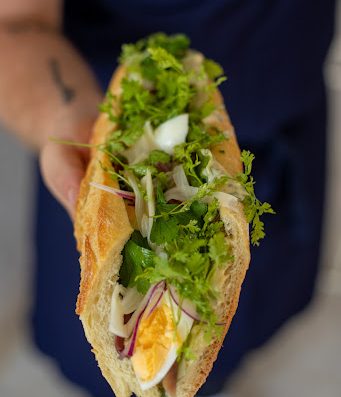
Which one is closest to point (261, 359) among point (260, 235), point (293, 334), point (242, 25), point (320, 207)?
point (293, 334)

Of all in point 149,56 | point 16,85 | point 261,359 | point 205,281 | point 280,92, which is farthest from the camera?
point 261,359

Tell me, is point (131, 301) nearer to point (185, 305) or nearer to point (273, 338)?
point (185, 305)

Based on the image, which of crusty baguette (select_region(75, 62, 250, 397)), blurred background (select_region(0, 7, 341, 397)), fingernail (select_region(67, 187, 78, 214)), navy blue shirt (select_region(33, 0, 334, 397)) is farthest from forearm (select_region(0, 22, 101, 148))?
blurred background (select_region(0, 7, 341, 397))

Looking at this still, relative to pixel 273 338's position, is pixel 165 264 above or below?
above

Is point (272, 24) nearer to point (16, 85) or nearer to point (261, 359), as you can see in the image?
point (16, 85)

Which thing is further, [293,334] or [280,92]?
[293,334]

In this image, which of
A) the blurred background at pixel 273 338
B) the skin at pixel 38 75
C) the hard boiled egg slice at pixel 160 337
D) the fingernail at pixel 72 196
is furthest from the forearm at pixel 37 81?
the blurred background at pixel 273 338

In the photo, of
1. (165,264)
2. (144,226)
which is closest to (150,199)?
(144,226)
